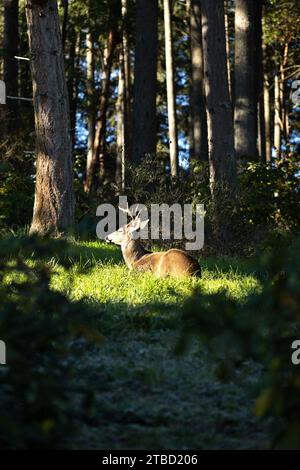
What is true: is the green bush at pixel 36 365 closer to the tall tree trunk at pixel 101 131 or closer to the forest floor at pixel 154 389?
the forest floor at pixel 154 389

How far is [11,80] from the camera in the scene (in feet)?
94.1

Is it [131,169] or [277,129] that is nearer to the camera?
[131,169]

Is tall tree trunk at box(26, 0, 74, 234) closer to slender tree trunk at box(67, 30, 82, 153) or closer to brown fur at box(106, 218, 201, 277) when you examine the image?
brown fur at box(106, 218, 201, 277)

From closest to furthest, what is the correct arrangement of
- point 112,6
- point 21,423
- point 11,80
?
point 21,423, point 11,80, point 112,6

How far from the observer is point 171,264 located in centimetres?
1170

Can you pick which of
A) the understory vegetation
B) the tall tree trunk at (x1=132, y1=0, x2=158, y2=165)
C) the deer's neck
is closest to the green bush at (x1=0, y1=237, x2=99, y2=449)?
the understory vegetation

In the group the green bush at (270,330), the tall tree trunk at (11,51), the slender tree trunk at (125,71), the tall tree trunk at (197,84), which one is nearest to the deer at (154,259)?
the green bush at (270,330)

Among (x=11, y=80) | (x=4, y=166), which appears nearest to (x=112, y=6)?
(x=11, y=80)

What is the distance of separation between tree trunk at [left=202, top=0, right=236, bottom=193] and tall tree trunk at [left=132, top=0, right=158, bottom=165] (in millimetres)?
5103

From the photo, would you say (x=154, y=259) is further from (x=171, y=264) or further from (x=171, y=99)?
(x=171, y=99)

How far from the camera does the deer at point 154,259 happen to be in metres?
11.5

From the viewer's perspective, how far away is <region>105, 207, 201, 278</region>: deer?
11500mm
